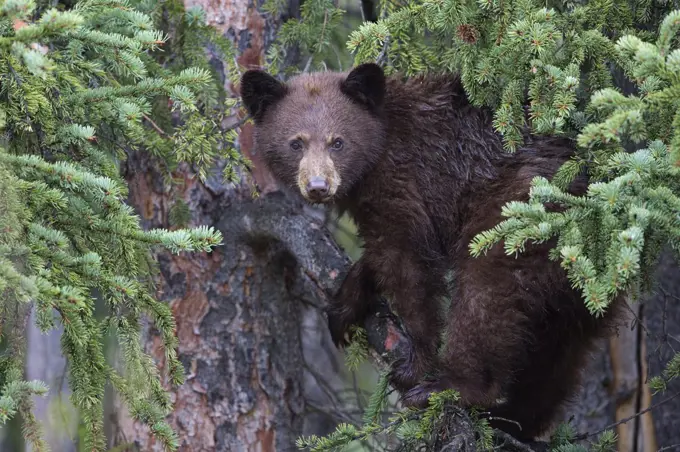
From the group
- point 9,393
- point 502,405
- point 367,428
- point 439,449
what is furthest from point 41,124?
point 502,405

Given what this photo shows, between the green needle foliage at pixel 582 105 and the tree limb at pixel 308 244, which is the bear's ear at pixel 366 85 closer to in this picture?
the green needle foliage at pixel 582 105

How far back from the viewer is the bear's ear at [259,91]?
16.0 feet

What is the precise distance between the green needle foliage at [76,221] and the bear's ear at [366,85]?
4.11ft

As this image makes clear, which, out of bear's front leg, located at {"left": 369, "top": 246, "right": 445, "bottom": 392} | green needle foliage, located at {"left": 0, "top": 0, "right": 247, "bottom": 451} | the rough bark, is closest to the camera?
green needle foliage, located at {"left": 0, "top": 0, "right": 247, "bottom": 451}

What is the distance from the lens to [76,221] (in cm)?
327

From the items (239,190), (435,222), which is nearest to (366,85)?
(435,222)

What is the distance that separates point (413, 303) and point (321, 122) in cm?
124

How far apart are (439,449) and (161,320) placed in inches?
59.4

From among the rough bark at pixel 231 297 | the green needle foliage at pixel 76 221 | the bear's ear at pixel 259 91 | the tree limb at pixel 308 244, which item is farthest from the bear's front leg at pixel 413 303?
the green needle foliage at pixel 76 221

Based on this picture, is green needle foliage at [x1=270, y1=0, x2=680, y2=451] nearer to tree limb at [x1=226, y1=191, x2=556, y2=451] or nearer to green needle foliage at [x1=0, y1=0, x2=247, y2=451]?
tree limb at [x1=226, y1=191, x2=556, y2=451]

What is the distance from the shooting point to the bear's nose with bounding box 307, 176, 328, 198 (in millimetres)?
4430

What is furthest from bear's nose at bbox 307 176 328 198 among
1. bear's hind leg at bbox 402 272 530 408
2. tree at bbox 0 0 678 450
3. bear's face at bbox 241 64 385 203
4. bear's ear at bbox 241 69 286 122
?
bear's hind leg at bbox 402 272 530 408

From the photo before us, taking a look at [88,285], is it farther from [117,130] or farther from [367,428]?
[367,428]

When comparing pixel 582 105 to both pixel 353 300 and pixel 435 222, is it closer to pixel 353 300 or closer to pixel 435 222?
pixel 435 222
